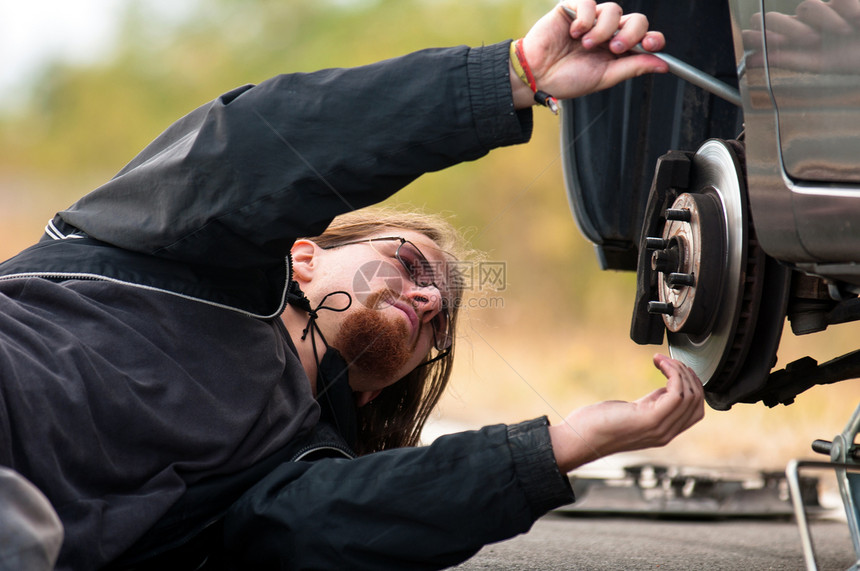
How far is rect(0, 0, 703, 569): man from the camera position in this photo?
1.54 metres

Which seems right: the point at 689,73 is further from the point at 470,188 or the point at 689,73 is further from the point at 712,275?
the point at 470,188

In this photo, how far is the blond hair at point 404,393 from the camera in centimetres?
262

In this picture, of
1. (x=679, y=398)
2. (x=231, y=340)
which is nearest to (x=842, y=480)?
(x=679, y=398)

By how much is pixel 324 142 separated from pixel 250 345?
1.68 ft

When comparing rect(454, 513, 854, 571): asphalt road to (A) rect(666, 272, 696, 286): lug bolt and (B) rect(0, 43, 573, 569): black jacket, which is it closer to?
(B) rect(0, 43, 573, 569): black jacket

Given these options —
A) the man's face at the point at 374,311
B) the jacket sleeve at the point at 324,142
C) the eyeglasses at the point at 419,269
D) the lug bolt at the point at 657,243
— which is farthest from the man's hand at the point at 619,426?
the eyeglasses at the point at 419,269

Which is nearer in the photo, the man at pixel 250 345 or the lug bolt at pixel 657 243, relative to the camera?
the man at pixel 250 345

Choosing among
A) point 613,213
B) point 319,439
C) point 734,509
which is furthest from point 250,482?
point 734,509

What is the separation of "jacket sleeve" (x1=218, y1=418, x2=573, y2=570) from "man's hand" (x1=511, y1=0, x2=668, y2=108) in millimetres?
614

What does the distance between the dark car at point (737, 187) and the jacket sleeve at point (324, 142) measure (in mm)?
430

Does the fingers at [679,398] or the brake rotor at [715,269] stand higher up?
the brake rotor at [715,269]

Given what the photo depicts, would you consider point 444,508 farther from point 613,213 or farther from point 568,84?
point 613,213

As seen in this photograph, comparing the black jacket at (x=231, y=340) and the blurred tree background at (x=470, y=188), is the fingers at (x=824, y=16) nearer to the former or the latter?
A: the black jacket at (x=231, y=340)

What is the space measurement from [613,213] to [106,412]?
1.42 meters
